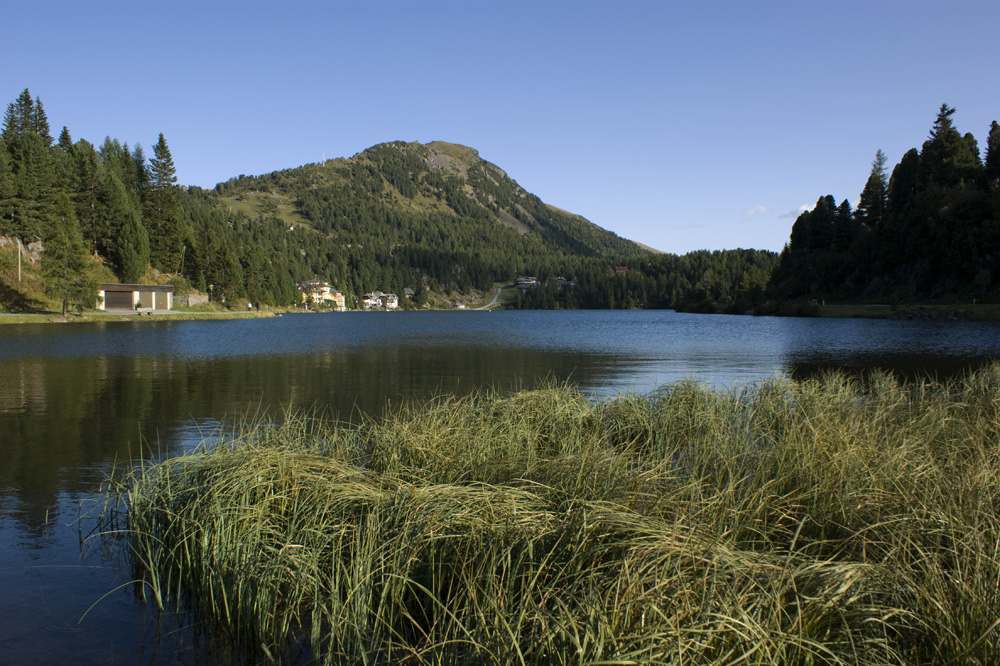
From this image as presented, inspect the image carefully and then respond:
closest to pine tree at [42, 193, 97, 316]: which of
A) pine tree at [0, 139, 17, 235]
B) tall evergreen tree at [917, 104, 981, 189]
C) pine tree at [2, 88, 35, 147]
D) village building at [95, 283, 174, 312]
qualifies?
pine tree at [0, 139, 17, 235]

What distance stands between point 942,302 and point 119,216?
9892cm

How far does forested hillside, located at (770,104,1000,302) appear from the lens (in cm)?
6556

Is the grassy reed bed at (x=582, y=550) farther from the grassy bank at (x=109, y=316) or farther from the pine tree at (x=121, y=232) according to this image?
the pine tree at (x=121, y=232)

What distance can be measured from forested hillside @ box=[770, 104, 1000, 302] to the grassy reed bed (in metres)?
75.0

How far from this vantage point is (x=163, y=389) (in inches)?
707

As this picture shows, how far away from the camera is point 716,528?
14.6 feet

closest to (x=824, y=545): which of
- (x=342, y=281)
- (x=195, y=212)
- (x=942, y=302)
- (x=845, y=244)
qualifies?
(x=942, y=302)

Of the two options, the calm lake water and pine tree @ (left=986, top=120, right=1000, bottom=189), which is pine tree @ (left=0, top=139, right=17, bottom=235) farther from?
pine tree @ (left=986, top=120, right=1000, bottom=189)

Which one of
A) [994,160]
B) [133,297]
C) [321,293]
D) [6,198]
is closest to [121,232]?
[133,297]

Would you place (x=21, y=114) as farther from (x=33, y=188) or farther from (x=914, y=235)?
(x=914, y=235)

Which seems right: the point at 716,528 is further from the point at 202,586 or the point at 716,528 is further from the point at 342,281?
the point at 342,281

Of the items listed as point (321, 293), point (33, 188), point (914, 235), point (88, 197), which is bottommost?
point (321, 293)

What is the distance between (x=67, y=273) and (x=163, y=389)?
43.1 m

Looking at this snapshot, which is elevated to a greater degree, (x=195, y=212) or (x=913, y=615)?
(x=195, y=212)
